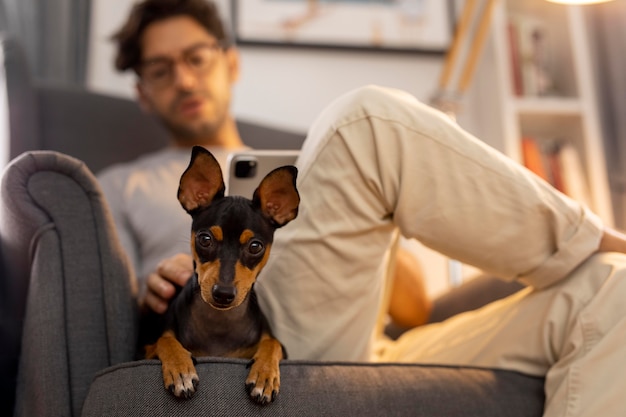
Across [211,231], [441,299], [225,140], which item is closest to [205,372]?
[211,231]

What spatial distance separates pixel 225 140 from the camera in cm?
190

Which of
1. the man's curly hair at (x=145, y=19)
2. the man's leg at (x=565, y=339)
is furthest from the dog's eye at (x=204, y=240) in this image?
the man's curly hair at (x=145, y=19)

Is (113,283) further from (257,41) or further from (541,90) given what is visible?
(541,90)

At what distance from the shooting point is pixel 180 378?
0.76 metres

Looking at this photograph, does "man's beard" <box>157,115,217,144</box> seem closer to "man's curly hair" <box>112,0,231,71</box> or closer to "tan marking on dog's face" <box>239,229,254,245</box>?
"man's curly hair" <box>112,0,231,71</box>

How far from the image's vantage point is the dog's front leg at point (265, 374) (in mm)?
768

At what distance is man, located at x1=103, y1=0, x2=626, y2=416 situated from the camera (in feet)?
3.09

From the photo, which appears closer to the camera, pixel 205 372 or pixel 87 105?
pixel 205 372

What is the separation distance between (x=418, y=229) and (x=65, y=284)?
0.52m

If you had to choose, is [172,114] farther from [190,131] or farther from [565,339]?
[565,339]

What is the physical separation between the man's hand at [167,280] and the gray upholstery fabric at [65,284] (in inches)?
2.5

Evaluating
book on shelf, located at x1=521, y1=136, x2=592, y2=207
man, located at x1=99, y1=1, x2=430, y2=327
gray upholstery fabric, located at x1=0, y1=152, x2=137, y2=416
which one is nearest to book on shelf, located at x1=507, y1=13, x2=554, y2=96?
book on shelf, located at x1=521, y1=136, x2=592, y2=207

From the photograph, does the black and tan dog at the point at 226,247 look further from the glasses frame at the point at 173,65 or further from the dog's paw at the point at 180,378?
the glasses frame at the point at 173,65

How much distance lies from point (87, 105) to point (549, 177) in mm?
1580
